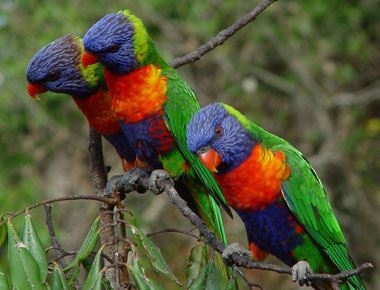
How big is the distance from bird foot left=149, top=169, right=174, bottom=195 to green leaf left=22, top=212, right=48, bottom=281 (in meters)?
0.84

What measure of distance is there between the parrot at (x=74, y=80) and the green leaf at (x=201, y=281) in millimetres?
999

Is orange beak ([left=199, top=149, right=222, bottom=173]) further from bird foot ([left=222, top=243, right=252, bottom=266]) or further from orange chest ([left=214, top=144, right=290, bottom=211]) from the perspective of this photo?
bird foot ([left=222, top=243, right=252, bottom=266])

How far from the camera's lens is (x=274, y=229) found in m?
2.48

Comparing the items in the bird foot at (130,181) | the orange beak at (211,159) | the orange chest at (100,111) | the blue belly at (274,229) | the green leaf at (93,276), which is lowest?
the green leaf at (93,276)

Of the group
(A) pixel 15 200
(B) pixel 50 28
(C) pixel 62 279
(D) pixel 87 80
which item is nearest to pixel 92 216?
(A) pixel 15 200

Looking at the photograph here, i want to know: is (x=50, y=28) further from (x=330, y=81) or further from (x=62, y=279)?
(x=62, y=279)

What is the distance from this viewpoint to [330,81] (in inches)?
271

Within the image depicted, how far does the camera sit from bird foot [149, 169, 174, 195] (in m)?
2.45

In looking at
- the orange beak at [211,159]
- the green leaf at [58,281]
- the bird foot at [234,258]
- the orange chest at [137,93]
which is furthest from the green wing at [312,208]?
the green leaf at [58,281]

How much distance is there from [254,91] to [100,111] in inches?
177

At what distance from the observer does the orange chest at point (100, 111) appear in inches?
110

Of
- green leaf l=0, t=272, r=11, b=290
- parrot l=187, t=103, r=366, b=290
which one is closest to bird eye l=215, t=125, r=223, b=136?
parrot l=187, t=103, r=366, b=290

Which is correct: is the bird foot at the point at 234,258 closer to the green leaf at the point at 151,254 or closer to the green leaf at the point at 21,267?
the green leaf at the point at 151,254

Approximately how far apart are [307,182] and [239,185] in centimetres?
34
